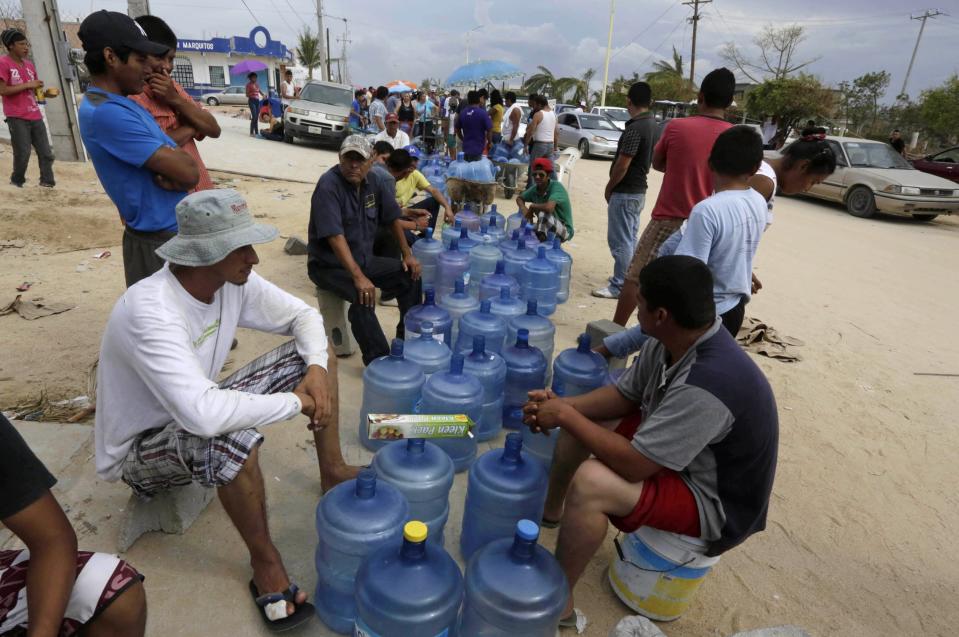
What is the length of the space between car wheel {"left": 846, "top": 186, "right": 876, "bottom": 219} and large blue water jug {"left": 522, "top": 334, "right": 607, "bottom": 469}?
12.1 m

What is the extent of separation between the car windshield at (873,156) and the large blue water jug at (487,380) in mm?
13161

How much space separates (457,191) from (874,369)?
5553 mm

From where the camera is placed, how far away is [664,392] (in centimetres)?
203

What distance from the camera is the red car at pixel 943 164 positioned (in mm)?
12711

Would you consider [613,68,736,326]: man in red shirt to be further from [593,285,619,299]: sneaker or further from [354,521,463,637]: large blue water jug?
[354,521,463,637]: large blue water jug

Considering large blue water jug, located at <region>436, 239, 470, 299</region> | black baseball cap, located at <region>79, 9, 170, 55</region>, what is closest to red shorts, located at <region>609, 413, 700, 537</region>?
black baseball cap, located at <region>79, 9, 170, 55</region>

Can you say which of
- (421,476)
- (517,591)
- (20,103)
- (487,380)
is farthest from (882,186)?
(20,103)

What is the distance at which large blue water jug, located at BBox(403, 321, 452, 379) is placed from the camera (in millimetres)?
3404

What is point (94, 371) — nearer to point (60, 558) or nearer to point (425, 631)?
point (60, 558)

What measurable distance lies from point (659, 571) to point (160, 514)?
2142 millimetres

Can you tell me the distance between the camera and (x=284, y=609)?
1973 millimetres

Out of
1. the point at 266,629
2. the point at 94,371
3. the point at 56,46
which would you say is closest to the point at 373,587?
the point at 266,629

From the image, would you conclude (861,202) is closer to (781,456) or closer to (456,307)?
(781,456)

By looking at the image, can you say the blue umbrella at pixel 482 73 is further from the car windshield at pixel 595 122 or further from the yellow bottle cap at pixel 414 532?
the yellow bottle cap at pixel 414 532
